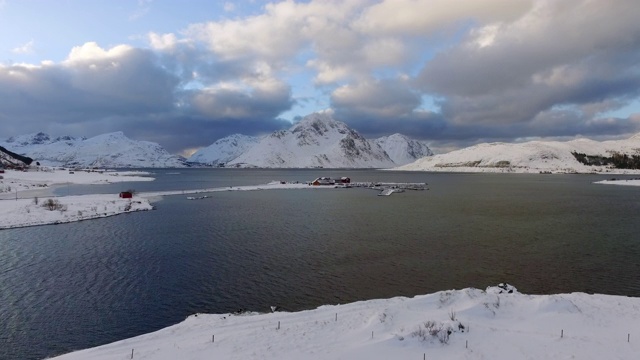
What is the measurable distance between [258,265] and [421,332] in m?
19.1

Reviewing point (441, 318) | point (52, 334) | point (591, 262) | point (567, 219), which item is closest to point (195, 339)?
point (52, 334)

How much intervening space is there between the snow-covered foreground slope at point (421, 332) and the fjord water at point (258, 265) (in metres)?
3.88

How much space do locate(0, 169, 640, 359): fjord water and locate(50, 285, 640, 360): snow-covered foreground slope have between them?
388 cm

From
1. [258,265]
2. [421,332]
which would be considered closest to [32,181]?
[258,265]

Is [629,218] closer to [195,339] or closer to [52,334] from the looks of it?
[195,339]

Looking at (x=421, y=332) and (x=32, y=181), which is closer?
(x=421, y=332)

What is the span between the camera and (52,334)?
68.5 ft

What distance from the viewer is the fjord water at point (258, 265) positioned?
23875 millimetres

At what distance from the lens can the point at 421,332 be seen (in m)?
17.9

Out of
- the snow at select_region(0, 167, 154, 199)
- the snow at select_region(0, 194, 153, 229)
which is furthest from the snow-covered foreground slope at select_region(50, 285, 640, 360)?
the snow at select_region(0, 167, 154, 199)

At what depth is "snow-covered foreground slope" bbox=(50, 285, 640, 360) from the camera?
55.1ft

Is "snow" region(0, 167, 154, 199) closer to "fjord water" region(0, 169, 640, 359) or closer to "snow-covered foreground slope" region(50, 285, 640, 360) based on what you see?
"fjord water" region(0, 169, 640, 359)

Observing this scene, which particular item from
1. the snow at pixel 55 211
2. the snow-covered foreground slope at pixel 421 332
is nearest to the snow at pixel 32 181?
the snow at pixel 55 211

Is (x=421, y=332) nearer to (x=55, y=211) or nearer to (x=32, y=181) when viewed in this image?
(x=55, y=211)
